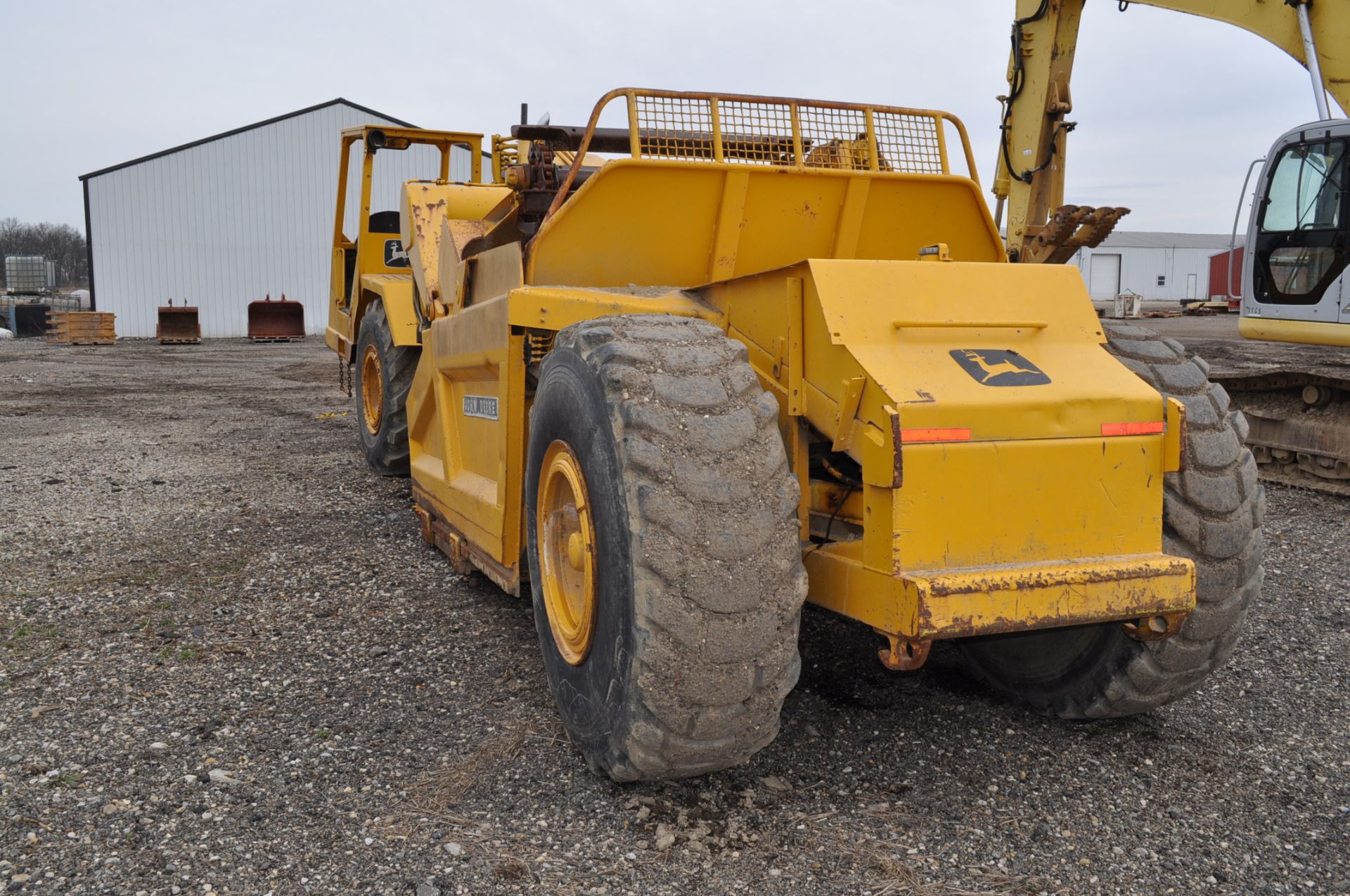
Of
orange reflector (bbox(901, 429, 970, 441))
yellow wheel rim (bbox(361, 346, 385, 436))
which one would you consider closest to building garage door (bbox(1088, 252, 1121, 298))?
yellow wheel rim (bbox(361, 346, 385, 436))

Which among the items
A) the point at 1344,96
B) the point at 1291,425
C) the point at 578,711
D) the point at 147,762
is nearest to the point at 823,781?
the point at 578,711

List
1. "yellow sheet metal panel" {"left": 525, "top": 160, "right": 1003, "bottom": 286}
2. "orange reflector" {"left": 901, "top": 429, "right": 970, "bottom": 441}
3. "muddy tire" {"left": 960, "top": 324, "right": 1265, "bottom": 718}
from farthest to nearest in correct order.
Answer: "yellow sheet metal panel" {"left": 525, "top": 160, "right": 1003, "bottom": 286} < "muddy tire" {"left": 960, "top": 324, "right": 1265, "bottom": 718} < "orange reflector" {"left": 901, "top": 429, "right": 970, "bottom": 441}

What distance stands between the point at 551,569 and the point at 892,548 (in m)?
1.16

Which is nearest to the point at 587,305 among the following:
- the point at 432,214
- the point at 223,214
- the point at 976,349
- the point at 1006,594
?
the point at 976,349

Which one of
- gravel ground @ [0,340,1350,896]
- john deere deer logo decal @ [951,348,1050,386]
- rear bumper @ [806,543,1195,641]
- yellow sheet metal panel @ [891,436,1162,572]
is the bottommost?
gravel ground @ [0,340,1350,896]

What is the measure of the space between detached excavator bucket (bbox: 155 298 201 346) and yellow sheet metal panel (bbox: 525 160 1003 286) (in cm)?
2336

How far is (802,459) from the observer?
3098 millimetres

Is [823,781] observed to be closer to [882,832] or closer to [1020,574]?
[882,832]

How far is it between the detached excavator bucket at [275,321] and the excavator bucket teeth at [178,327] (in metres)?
1.20

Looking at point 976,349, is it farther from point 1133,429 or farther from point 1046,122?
point 1046,122

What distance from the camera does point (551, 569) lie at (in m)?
3.34

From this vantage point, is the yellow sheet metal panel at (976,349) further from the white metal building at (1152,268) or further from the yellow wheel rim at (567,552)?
the white metal building at (1152,268)

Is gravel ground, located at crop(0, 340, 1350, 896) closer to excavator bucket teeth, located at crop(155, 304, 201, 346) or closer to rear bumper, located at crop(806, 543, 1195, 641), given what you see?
rear bumper, located at crop(806, 543, 1195, 641)

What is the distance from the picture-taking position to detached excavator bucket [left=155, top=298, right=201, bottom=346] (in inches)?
968
